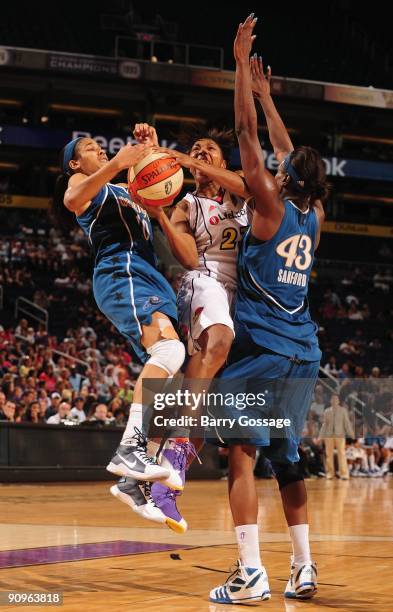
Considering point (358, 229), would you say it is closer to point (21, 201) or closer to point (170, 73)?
point (170, 73)

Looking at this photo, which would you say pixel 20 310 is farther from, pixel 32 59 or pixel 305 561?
pixel 305 561

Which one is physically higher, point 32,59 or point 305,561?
point 32,59

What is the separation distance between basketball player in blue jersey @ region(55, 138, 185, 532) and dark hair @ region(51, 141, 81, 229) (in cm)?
5

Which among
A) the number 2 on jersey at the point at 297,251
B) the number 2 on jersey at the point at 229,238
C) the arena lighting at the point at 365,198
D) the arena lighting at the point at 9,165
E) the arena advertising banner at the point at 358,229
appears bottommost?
the number 2 on jersey at the point at 297,251

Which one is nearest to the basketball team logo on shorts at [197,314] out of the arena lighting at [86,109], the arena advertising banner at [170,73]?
the arena advertising banner at [170,73]

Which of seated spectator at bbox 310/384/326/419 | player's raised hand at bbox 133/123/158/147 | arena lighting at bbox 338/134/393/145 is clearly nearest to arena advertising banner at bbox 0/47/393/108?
arena lighting at bbox 338/134/393/145

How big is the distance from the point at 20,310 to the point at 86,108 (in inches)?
527

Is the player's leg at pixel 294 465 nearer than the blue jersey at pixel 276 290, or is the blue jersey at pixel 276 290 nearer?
the player's leg at pixel 294 465

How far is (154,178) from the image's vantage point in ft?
17.6

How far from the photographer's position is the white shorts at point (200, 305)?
542cm

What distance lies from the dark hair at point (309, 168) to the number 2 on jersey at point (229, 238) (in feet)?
1.69

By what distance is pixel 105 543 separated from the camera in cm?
715

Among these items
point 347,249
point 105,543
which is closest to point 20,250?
point 347,249

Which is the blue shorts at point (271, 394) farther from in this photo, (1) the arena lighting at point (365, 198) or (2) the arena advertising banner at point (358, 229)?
(1) the arena lighting at point (365, 198)
